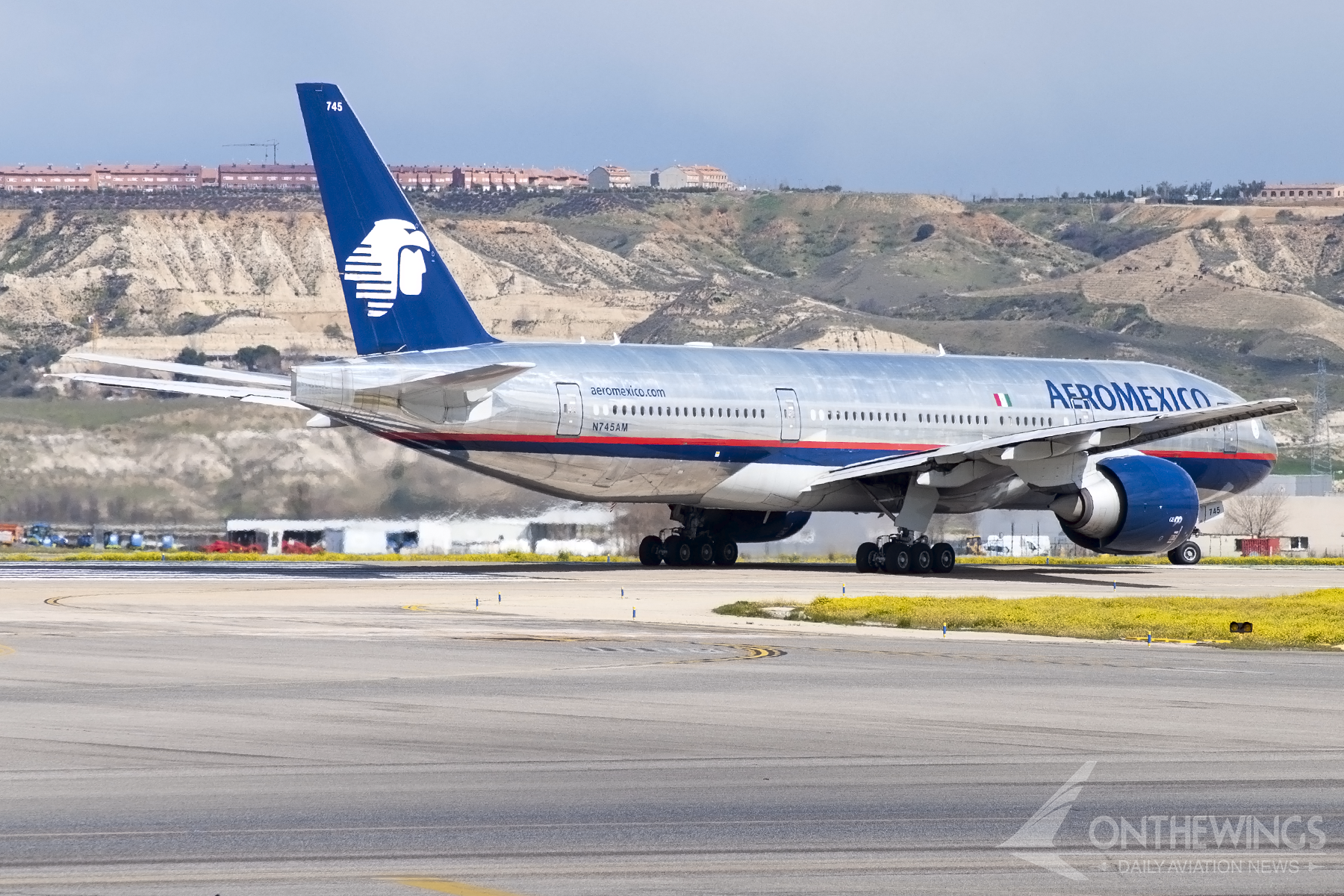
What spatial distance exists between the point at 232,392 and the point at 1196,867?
32.2 metres

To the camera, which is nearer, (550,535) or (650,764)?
(650,764)

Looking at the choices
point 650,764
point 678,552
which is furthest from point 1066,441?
point 650,764

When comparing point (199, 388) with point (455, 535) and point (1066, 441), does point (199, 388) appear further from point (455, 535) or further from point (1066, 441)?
point (1066, 441)

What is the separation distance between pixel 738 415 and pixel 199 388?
11423 millimetres

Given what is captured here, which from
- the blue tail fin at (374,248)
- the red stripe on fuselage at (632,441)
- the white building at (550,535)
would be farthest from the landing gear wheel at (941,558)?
the white building at (550,535)

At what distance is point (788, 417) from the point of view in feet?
141

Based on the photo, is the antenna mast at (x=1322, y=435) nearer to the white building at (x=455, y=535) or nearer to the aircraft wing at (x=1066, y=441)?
the white building at (x=455, y=535)

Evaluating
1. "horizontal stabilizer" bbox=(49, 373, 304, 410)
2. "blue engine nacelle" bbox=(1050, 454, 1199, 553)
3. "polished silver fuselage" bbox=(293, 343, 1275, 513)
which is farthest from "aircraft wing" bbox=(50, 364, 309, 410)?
"blue engine nacelle" bbox=(1050, 454, 1199, 553)

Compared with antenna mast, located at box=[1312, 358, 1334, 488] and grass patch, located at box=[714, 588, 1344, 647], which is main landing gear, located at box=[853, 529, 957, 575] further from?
antenna mast, located at box=[1312, 358, 1334, 488]

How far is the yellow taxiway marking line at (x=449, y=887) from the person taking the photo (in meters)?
10.0

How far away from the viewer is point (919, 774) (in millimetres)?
13773

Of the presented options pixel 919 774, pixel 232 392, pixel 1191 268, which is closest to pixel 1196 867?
pixel 919 774

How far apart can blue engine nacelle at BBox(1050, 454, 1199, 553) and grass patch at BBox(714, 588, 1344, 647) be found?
9.40 m

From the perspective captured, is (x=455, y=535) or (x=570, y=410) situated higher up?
(x=570, y=410)
